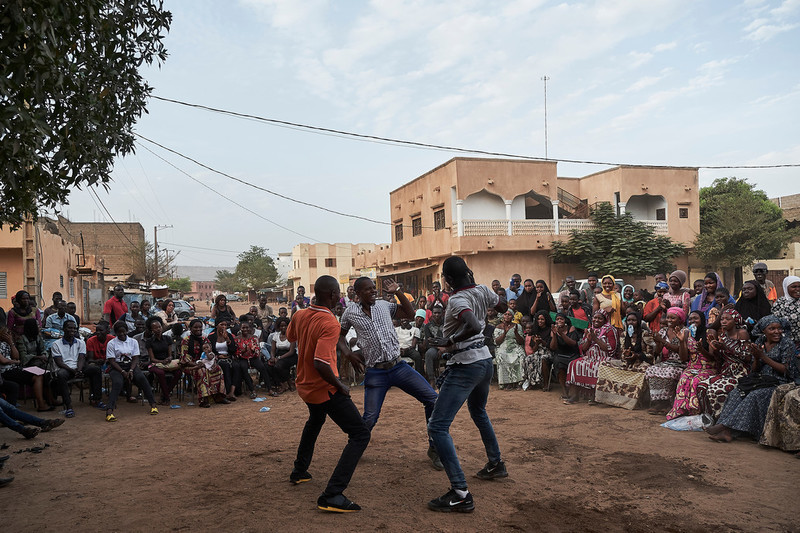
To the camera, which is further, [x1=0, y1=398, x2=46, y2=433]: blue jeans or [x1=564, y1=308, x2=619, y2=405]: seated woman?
[x1=564, y1=308, x2=619, y2=405]: seated woman

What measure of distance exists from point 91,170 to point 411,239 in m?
25.9

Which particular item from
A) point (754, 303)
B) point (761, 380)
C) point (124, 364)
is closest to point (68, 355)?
point (124, 364)

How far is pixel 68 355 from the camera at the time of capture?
383 inches

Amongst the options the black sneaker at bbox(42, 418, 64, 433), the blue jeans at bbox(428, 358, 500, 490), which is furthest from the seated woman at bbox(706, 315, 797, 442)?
the black sneaker at bbox(42, 418, 64, 433)

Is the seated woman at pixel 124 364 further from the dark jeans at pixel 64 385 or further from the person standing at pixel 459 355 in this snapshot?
the person standing at pixel 459 355

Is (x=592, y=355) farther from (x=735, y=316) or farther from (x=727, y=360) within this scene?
(x=735, y=316)

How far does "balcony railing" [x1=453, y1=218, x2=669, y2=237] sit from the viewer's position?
25422 millimetres

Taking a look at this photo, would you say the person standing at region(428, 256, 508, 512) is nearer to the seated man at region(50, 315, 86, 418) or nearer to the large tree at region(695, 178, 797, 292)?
the seated man at region(50, 315, 86, 418)

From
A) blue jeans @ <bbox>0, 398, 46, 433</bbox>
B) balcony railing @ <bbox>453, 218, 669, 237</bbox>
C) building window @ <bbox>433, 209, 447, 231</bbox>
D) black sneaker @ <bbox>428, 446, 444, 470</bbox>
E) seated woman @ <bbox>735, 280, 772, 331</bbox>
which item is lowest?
black sneaker @ <bbox>428, 446, 444, 470</bbox>

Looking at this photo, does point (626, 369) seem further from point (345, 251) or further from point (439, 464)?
point (345, 251)

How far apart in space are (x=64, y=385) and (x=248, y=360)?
293 cm

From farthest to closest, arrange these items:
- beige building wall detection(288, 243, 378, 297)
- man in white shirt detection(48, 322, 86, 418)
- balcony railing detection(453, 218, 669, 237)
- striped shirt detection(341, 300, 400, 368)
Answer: beige building wall detection(288, 243, 378, 297)
balcony railing detection(453, 218, 669, 237)
man in white shirt detection(48, 322, 86, 418)
striped shirt detection(341, 300, 400, 368)

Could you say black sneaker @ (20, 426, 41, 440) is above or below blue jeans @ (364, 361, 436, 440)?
below

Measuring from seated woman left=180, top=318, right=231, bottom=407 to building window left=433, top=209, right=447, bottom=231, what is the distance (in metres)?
17.9
